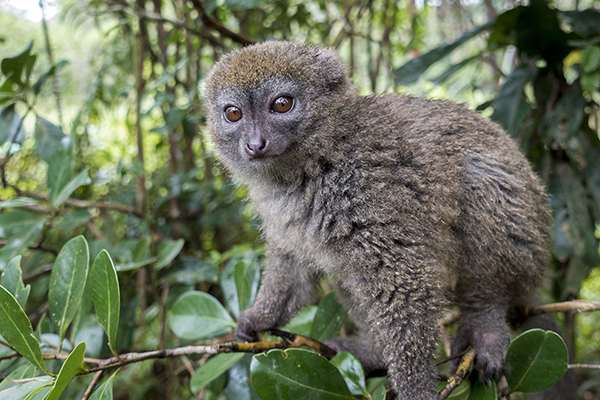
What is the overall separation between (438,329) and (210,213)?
123 inches

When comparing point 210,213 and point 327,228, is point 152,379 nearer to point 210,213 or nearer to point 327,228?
point 210,213

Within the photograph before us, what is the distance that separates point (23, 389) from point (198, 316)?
1.08 meters

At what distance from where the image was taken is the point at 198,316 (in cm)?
280

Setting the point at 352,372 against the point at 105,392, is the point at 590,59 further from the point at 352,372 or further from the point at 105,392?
the point at 105,392

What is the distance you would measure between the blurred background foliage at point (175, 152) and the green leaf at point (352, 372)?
0.88m

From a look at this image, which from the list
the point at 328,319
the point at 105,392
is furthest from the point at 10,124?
the point at 328,319

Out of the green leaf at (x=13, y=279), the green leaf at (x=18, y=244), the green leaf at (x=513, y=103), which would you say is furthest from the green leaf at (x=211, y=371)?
the green leaf at (x=513, y=103)

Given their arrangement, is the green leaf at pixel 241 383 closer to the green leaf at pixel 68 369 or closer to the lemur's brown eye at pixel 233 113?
the green leaf at pixel 68 369

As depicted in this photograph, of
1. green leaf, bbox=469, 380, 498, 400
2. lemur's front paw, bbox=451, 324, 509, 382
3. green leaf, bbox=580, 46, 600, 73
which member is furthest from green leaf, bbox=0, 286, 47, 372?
green leaf, bbox=580, 46, 600, 73

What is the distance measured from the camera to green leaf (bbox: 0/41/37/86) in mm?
3066

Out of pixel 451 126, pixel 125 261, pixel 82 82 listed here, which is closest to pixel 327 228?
pixel 451 126

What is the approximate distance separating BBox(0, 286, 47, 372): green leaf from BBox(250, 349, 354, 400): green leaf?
3.27ft

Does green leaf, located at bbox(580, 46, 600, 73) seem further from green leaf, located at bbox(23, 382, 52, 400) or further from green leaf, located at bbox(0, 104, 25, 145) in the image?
green leaf, located at bbox(0, 104, 25, 145)

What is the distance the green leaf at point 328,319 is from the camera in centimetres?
270
